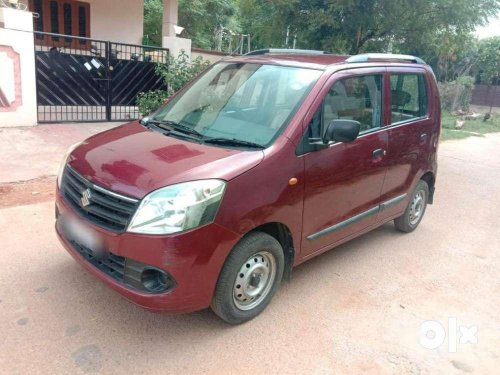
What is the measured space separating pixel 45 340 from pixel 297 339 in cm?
166

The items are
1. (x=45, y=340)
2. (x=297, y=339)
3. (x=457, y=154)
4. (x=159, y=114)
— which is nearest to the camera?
(x=45, y=340)

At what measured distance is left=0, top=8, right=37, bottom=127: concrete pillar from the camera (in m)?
7.52

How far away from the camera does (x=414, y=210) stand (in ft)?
17.1

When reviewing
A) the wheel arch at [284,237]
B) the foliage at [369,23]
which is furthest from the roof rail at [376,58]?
the foliage at [369,23]

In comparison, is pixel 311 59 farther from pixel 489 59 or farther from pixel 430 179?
pixel 489 59

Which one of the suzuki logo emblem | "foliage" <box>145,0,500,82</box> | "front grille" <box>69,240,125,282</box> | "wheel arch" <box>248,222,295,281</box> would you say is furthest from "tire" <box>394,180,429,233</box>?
"foliage" <box>145,0,500,82</box>

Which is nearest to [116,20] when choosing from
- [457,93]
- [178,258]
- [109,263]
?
[109,263]

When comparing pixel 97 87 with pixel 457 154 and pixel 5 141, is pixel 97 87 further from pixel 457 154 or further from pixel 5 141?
pixel 457 154

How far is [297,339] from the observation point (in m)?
3.11

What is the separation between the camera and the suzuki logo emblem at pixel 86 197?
116 inches

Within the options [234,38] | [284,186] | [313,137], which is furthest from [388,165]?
[234,38]

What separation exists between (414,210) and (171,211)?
348 centimetres

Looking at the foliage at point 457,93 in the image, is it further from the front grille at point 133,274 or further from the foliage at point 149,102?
the front grille at point 133,274

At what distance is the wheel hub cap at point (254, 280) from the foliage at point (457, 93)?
18.9m
